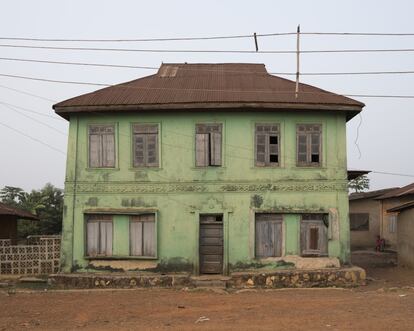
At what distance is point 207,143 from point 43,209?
21179mm

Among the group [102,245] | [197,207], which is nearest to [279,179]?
[197,207]

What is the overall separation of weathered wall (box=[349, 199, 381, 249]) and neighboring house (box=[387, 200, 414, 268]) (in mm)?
10552

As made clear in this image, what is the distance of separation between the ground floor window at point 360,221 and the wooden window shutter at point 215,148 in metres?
18.0

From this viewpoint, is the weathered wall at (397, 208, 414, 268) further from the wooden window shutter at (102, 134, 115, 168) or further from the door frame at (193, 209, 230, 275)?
the wooden window shutter at (102, 134, 115, 168)

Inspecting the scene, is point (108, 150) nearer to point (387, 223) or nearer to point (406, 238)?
point (406, 238)

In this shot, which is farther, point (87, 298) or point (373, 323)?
point (87, 298)

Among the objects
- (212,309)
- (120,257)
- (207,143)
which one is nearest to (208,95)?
(207,143)

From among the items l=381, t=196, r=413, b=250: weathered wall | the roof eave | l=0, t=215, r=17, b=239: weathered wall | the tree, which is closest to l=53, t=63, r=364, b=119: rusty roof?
the roof eave

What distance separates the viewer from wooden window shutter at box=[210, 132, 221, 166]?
17.7 meters

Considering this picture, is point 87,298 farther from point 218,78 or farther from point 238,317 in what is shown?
point 218,78

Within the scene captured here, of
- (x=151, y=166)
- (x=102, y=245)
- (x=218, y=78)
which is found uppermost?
(x=218, y=78)

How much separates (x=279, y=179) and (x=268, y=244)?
2113mm

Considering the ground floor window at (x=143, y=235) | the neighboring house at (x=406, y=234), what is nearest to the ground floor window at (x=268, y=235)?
the ground floor window at (x=143, y=235)

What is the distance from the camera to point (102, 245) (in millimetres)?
17781
